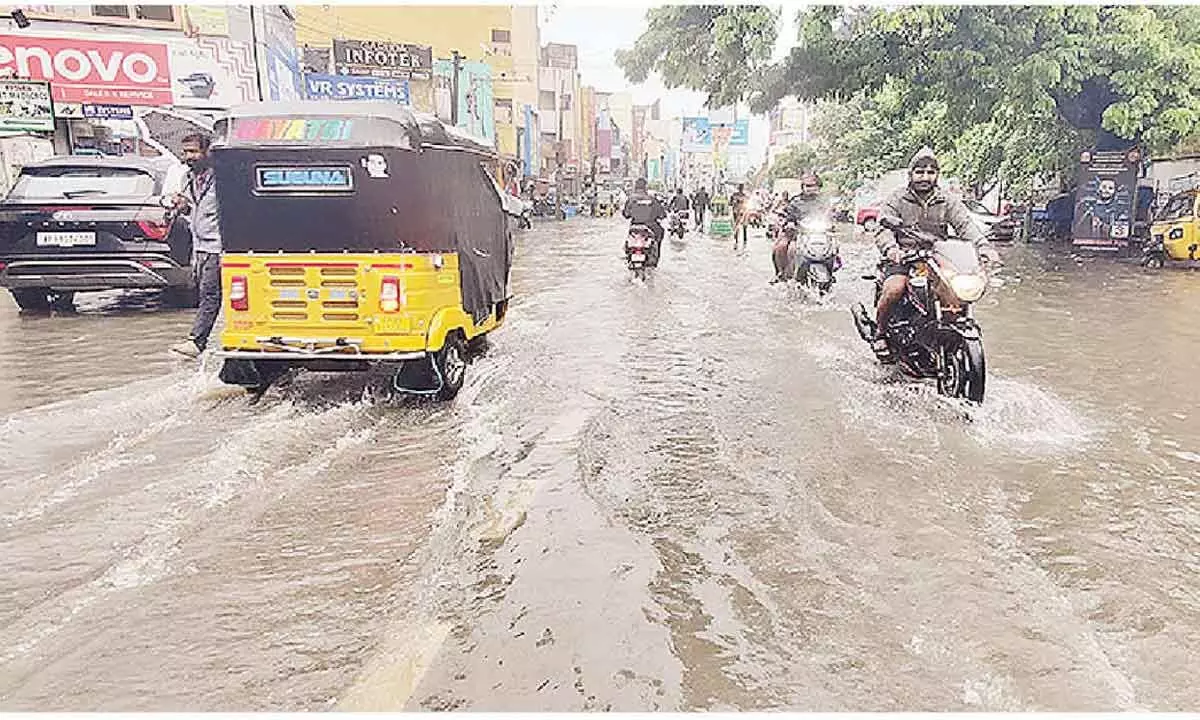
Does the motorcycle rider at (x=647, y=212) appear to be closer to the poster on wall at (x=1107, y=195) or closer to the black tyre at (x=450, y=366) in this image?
the black tyre at (x=450, y=366)

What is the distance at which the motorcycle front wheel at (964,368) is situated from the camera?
5812 millimetres

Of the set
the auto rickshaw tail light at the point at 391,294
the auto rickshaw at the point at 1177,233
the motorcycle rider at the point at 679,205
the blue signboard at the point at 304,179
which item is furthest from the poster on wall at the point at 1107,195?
the blue signboard at the point at 304,179

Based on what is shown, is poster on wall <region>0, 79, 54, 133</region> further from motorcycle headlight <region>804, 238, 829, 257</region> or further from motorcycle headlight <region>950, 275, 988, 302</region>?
motorcycle headlight <region>950, 275, 988, 302</region>

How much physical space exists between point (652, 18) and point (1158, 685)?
17.4 metres

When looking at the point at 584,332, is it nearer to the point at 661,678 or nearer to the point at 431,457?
the point at 431,457

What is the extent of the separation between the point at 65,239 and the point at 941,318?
321 inches

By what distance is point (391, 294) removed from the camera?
586cm

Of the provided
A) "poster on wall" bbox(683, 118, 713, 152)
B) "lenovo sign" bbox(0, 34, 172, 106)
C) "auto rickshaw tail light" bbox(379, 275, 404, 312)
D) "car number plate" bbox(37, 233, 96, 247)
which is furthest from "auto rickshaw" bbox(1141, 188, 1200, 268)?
"poster on wall" bbox(683, 118, 713, 152)

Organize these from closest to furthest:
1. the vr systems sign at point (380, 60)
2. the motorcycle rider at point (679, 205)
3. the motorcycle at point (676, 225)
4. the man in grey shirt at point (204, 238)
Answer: the man in grey shirt at point (204, 238), the motorcycle at point (676, 225), the motorcycle rider at point (679, 205), the vr systems sign at point (380, 60)

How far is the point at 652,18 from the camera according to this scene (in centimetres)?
1834

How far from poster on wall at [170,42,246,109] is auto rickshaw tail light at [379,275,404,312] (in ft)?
49.9

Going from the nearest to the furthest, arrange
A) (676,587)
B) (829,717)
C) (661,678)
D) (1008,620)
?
1. (829,717)
2. (661,678)
3. (1008,620)
4. (676,587)

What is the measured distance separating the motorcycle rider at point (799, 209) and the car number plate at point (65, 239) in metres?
8.22

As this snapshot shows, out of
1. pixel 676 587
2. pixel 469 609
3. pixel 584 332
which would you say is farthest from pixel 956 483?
pixel 584 332
